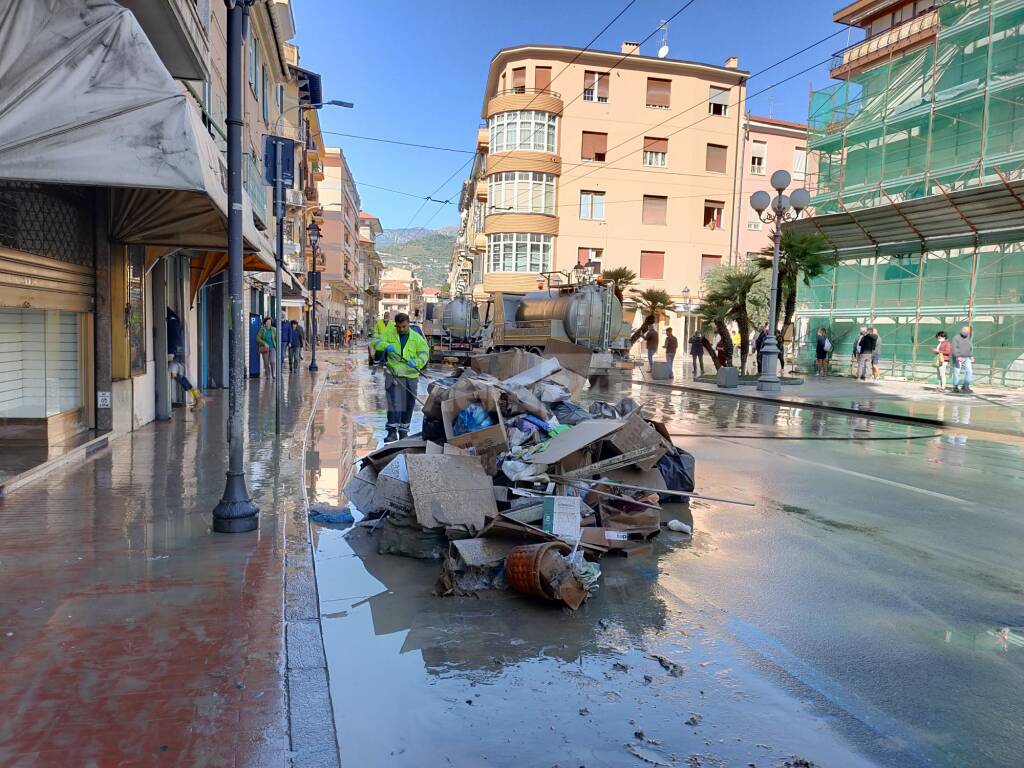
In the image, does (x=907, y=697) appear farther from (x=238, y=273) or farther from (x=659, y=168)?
(x=659, y=168)

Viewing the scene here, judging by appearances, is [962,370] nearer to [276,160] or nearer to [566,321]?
[566,321]

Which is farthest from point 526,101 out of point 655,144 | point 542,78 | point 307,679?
point 307,679

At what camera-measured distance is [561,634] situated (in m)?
4.09

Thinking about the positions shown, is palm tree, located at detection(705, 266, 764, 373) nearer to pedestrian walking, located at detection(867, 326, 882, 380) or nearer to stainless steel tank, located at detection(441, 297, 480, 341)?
pedestrian walking, located at detection(867, 326, 882, 380)

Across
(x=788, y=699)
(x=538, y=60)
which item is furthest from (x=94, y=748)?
(x=538, y=60)

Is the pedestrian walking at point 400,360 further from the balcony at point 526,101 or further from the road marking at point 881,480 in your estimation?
the balcony at point 526,101

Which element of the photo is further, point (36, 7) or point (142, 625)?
point (36, 7)

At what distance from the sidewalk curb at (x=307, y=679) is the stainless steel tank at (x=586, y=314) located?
18.8 meters

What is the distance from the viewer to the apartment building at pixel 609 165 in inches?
1661

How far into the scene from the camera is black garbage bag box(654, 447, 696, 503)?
7.17 meters

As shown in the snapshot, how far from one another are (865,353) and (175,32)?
2383 centimetres

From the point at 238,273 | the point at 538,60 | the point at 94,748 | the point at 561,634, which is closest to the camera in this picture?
the point at 94,748

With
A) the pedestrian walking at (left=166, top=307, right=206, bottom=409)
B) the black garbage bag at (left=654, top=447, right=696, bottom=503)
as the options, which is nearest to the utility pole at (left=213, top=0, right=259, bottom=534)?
the black garbage bag at (left=654, top=447, right=696, bottom=503)

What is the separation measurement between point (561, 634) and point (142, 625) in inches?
86.8
